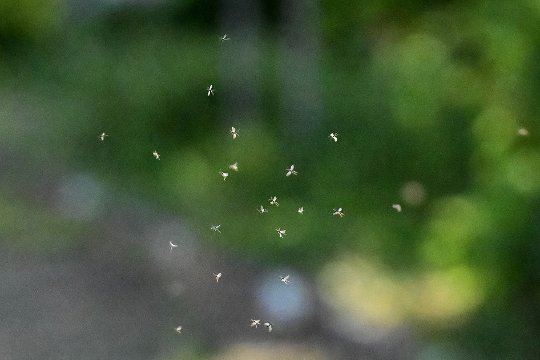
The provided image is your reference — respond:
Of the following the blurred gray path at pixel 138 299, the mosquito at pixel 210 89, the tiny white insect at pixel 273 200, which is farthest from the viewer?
the mosquito at pixel 210 89

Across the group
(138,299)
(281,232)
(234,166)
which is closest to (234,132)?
(234,166)

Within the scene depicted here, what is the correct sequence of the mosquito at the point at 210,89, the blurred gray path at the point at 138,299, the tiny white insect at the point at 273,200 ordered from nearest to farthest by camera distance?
the blurred gray path at the point at 138,299 < the tiny white insect at the point at 273,200 < the mosquito at the point at 210,89

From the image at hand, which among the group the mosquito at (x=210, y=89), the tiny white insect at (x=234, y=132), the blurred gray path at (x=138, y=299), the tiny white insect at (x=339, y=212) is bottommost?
the blurred gray path at (x=138, y=299)

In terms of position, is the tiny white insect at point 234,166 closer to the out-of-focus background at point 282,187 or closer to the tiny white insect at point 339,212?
the out-of-focus background at point 282,187

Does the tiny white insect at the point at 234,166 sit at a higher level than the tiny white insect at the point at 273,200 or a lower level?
higher

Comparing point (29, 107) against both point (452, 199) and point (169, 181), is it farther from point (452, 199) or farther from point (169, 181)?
point (452, 199)

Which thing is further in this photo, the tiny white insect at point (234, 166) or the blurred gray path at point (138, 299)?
the tiny white insect at point (234, 166)

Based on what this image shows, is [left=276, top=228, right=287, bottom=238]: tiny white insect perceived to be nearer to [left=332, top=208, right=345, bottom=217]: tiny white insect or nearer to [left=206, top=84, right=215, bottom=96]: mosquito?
[left=332, top=208, right=345, bottom=217]: tiny white insect

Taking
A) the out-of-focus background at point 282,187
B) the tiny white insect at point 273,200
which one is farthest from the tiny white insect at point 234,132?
the tiny white insect at point 273,200

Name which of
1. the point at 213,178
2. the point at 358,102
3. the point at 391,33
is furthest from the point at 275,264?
the point at 391,33
